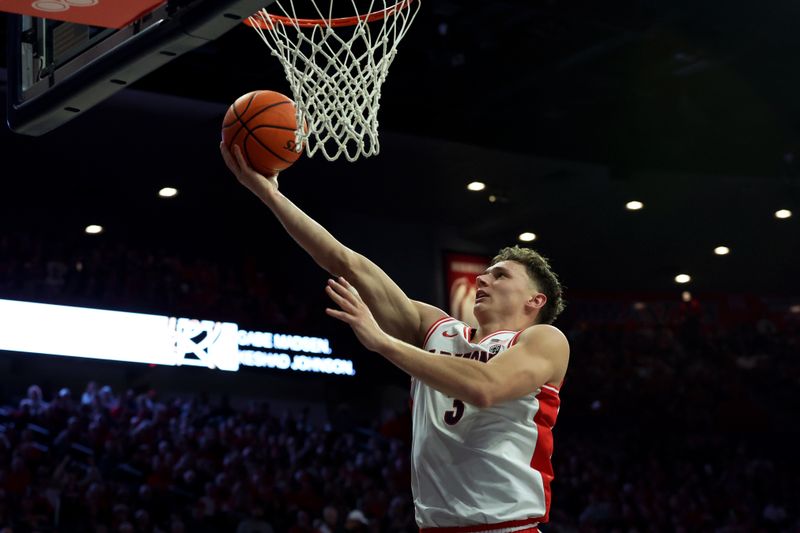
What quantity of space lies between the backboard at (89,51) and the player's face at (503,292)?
1.12 meters

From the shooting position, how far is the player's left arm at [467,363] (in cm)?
265

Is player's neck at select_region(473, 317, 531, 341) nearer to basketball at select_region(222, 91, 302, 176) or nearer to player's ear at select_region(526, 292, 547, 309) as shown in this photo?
player's ear at select_region(526, 292, 547, 309)

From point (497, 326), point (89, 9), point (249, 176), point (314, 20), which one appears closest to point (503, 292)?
point (497, 326)

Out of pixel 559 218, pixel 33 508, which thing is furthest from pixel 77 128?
pixel 559 218

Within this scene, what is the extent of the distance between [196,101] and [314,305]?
4088mm

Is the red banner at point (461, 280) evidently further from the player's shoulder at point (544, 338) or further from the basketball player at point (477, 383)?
the player's shoulder at point (544, 338)

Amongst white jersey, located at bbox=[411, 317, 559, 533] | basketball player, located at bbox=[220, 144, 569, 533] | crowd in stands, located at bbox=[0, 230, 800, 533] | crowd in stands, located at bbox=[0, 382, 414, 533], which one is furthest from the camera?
crowd in stands, located at bbox=[0, 230, 800, 533]

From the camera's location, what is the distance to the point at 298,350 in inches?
488

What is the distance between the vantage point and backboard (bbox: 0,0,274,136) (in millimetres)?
3287

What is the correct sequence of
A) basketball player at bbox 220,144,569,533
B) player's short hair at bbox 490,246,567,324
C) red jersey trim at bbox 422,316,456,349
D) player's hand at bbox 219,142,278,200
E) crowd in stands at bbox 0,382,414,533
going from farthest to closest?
crowd in stands at bbox 0,382,414,533 → player's hand at bbox 219,142,278,200 → player's short hair at bbox 490,246,567,324 → red jersey trim at bbox 422,316,456,349 → basketball player at bbox 220,144,569,533

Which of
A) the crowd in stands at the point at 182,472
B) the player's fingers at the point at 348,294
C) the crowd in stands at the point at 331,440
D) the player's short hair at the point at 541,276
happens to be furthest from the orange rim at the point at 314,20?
the crowd in stands at the point at 182,472

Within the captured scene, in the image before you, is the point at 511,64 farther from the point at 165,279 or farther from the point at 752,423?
the point at 752,423

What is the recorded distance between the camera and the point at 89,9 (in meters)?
3.52

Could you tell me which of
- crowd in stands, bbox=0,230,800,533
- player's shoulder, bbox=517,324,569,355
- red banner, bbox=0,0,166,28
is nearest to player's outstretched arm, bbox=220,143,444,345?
player's shoulder, bbox=517,324,569,355
